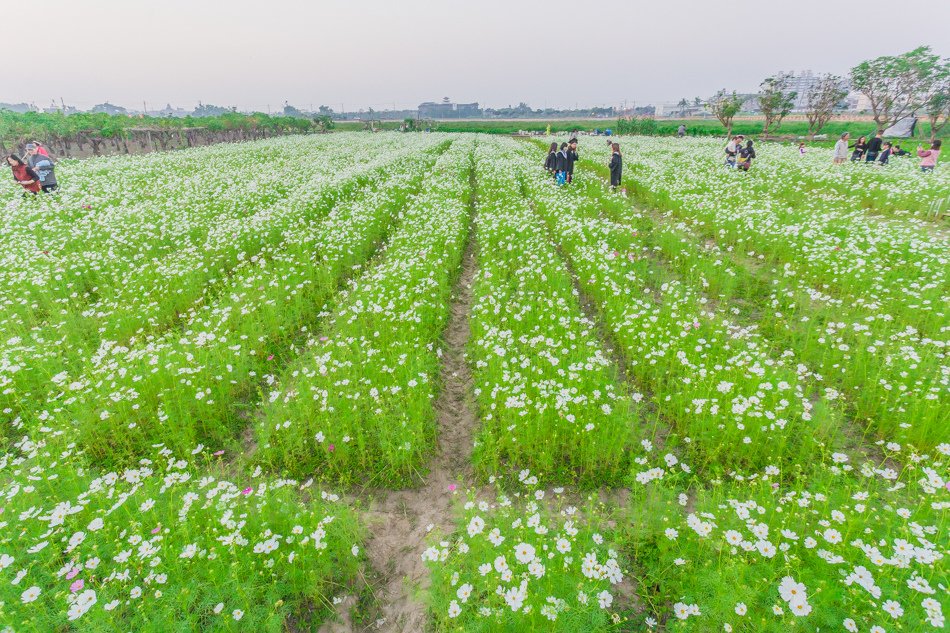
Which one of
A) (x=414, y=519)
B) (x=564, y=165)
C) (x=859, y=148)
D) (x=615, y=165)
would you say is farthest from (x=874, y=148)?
(x=414, y=519)

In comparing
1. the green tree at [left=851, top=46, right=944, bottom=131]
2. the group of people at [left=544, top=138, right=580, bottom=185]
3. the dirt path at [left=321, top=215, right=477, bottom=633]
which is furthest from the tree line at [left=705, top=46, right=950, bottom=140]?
the dirt path at [left=321, top=215, right=477, bottom=633]

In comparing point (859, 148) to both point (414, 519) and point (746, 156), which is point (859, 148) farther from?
point (414, 519)

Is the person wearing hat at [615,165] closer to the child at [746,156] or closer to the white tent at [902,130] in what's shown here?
the child at [746,156]

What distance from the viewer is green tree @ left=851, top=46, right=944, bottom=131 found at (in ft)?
138

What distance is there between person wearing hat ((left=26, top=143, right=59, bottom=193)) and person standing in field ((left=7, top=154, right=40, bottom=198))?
0.34m

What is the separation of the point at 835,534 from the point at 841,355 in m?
4.33

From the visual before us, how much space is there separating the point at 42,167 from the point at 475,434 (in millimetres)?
20956

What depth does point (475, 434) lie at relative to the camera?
5512mm

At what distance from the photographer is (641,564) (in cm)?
387

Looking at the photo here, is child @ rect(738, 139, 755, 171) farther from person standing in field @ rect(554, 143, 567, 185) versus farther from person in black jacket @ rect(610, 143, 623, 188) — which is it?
person standing in field @ rect(554, 143, 567, 185)

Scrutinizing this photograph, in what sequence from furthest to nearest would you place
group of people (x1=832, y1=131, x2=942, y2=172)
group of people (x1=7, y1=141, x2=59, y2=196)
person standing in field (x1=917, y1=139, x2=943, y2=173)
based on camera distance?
group of people (x1=832, y1=131, x2=942, y2=172) < person standing in field (x1=917, y1=139, x2=943, y2=173) < group of people (x1=7, y1=141, x2=59, y2=196)

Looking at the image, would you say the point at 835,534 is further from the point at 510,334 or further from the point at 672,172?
the point at 672,172

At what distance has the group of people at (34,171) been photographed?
1483 cm

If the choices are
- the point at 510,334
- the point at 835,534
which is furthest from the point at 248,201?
the point at 835,534
